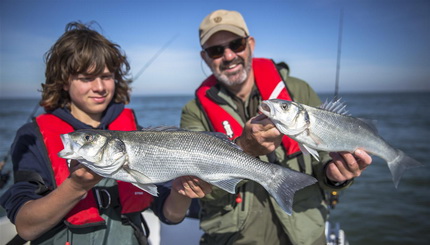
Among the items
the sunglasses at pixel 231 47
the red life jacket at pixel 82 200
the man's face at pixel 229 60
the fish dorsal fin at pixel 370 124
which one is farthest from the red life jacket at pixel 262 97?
the red life jacket at pixel 82 200

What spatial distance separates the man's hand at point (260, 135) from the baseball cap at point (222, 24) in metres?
1.75

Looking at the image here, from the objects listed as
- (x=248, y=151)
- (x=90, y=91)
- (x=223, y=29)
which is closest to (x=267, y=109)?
(x=248, y=151)

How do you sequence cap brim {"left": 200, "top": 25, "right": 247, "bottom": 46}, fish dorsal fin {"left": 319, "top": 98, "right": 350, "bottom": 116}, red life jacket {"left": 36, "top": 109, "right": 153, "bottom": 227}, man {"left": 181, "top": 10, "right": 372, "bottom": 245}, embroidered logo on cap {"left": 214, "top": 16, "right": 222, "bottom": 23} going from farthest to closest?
embroidered logo on cap {"left": 214, "top": 16, "right": 222, "bottom": 23} < cap brim {"left": 200, "top": 25, "right": 247, "bottom": 46} < man {"left": 181, "top": 10, "right": 372, "bottom": 245} < fish dorsal fin {"left": 319, "top": 98, "right": 350, "bottom": 116} < red life jacket {"left": 36, "top": 109, "right": 153, "bottom": 227}

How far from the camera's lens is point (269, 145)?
285 centimetres

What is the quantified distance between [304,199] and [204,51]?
8.13 ft

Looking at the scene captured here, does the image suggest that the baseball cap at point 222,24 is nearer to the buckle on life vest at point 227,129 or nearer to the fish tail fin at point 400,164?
the buckle on life vest at point 227,129

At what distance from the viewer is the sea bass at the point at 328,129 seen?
107 inches

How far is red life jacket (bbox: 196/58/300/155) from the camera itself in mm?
3787

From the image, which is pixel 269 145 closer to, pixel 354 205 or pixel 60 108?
pixel 60 108

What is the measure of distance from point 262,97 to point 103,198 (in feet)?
7.85

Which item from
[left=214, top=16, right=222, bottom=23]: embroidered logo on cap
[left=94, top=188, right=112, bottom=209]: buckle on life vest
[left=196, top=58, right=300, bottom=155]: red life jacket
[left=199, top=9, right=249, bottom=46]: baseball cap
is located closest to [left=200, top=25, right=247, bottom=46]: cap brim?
[left=199, top=9, right=249, bottom=46]: baseball cap

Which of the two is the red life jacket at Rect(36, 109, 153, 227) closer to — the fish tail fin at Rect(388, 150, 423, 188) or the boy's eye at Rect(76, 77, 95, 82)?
the boy's eye at Rect(76, 77, 95, 82)

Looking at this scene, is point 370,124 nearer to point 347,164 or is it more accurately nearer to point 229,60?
point 347,164

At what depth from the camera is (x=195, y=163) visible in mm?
2678
